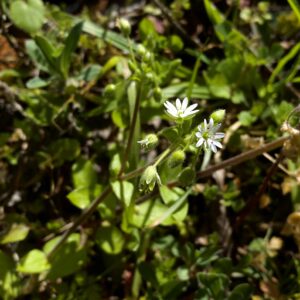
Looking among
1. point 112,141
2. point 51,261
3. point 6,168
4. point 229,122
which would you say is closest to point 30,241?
point 51,261

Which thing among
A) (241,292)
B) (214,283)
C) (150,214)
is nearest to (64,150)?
(150,214)

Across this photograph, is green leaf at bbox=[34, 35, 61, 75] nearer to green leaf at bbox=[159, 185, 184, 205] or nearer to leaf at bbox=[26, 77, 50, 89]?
leaf at bbox=[26, 77, 50, 89]

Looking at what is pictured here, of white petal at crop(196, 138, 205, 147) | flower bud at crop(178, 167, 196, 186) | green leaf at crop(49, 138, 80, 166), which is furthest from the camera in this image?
green leaf at crop(49, 138, 80, 166)

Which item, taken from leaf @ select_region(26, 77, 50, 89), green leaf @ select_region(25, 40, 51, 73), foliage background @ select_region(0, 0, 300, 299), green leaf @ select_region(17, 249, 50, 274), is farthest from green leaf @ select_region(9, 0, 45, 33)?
green leaf @ select_region(17, 249, 50, 274)

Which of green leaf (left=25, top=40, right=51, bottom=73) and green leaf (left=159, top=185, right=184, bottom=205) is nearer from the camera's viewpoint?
green leaf (left=159, top=185, right=184, bottom=205)

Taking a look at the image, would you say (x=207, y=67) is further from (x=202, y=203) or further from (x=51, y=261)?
(x=51, y=261)

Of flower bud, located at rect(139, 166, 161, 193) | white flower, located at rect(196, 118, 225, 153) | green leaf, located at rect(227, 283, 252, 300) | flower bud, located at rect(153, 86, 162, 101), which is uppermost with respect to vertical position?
white flower, located at rect(196, 118, 225, 153)

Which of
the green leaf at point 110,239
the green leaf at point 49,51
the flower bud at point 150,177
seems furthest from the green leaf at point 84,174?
the flower bud at point 150,177

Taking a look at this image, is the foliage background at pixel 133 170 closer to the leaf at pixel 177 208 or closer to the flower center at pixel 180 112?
the leaf at pixel 177 208

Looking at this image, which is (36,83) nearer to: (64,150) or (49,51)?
(49,51)
